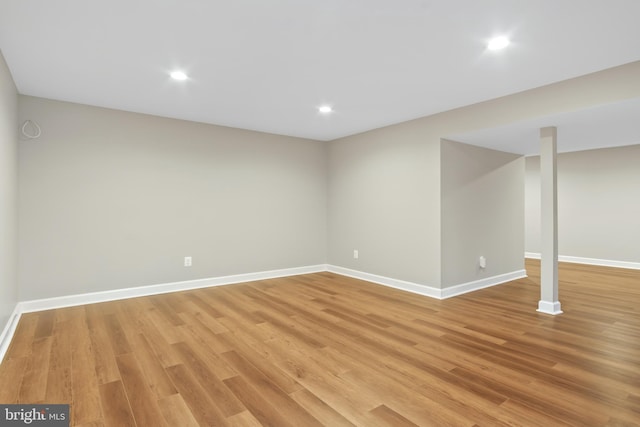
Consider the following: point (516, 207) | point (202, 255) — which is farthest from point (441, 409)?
point (516, 207)

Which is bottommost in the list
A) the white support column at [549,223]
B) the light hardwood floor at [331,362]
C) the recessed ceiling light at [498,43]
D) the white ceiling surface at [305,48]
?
the light hardwood floor at [331,362]

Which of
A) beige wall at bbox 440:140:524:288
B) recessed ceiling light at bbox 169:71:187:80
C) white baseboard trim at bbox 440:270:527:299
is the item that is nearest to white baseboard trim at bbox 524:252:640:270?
white baseboard trim at bbox 440:270:527:299

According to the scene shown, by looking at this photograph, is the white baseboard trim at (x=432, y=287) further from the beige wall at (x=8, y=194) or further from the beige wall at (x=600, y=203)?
the beige wall at (x=8, y=194)

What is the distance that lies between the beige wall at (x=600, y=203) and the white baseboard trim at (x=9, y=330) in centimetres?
858

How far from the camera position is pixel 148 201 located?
4207mm

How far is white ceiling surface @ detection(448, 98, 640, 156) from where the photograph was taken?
121 inches

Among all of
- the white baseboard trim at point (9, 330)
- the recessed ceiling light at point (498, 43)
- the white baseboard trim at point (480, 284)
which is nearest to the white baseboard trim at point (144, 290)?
the white baseboard trim at point (9, 330)

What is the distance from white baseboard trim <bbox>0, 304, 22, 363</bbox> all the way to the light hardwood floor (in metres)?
0.06

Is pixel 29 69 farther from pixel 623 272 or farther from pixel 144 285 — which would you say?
pixel 623 272

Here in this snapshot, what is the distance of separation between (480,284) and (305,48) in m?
3.87

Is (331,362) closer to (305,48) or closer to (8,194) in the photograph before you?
(305,48)

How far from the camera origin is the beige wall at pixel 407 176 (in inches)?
117

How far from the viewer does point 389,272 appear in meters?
4.75

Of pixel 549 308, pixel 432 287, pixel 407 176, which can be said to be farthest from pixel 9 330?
pixel 549 308
